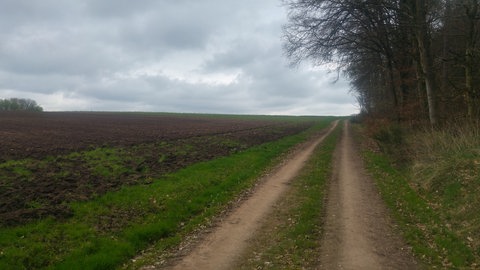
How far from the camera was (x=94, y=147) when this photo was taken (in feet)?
78.6

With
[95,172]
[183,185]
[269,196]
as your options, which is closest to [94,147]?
[95,172]

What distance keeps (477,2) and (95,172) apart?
57.9 ft

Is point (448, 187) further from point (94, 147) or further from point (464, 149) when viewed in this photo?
point (94, 147)

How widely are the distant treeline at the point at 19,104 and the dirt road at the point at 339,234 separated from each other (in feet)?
360

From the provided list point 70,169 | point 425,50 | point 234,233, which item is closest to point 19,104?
point 70,169

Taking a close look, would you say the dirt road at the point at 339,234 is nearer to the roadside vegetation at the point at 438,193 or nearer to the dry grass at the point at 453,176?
the roadside vegetation at the point at 438,193

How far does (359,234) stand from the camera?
30.8 feet

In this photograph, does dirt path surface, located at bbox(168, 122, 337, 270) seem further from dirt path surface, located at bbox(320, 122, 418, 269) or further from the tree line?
the tree line

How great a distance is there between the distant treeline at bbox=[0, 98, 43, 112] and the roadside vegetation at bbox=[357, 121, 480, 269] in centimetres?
10869

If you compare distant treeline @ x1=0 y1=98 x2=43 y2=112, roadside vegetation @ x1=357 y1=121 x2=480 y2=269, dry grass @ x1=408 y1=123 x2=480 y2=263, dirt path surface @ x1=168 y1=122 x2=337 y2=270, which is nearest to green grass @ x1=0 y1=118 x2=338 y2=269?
dirt path surface @ x1=168 y1=122 x2=337 y2=270

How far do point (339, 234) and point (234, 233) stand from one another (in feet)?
7.94

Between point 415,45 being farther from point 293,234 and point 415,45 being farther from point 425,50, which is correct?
point 293,234

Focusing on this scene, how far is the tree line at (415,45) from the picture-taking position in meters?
19.1

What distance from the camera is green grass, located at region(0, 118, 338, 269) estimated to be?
8.25 metres
